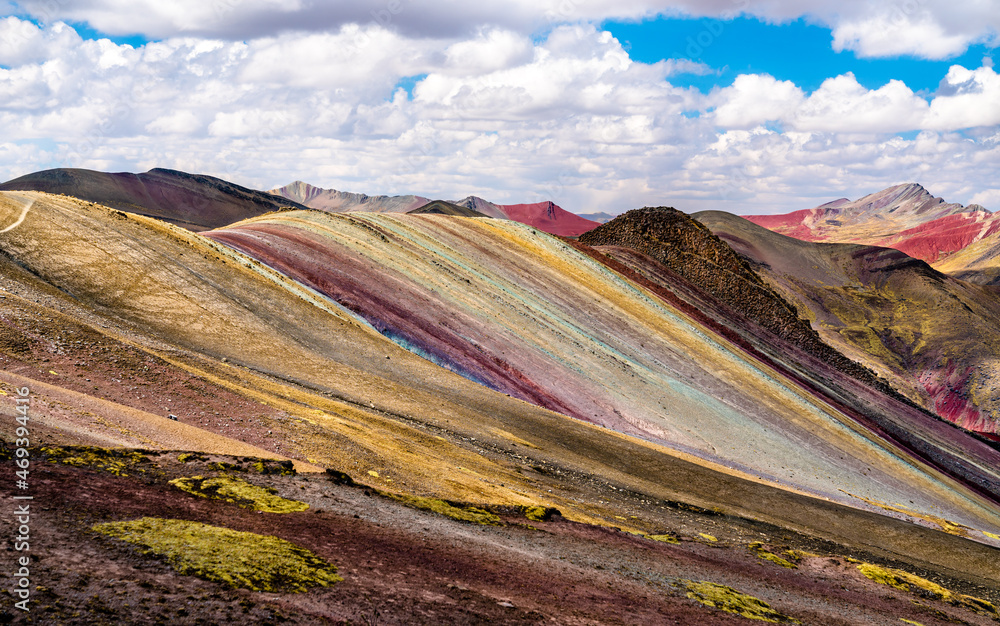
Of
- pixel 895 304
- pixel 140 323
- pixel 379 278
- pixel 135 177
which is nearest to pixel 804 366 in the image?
pixel 379 278

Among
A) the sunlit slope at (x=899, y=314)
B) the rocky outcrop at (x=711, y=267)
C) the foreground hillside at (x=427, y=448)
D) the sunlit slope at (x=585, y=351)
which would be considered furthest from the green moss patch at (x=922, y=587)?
the sunlit slope at (x=899, y=314)

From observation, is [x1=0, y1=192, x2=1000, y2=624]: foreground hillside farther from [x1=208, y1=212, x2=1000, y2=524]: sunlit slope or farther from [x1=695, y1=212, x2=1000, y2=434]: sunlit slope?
[x1=695, y1=212, x2=1000, y2=434]: sunlit slope

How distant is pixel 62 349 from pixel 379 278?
1044 inches

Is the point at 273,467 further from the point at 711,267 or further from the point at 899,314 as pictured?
the point at 899,314

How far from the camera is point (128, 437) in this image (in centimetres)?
1492

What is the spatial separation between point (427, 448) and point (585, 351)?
25.1 metres

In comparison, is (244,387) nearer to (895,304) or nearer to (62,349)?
(62,349)

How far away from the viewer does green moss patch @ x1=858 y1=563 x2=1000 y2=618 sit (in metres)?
19.6

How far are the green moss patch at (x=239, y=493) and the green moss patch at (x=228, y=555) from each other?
176cm

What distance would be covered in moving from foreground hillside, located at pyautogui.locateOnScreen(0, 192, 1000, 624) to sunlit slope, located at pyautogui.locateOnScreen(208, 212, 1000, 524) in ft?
0.89

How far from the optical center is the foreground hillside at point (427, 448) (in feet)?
36.9

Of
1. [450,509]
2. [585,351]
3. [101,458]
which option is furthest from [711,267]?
[101,458]

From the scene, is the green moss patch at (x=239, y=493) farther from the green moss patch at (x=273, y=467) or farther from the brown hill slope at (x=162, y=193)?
the brown hill slope at (x=162, y=193)
